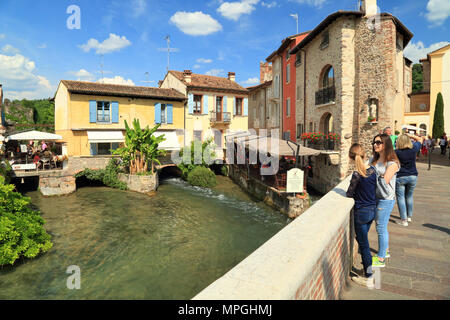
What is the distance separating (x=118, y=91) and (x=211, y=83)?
10038 millimetres

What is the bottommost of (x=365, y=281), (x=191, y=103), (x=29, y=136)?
(x=365, y=281)

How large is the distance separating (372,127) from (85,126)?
2087 cm

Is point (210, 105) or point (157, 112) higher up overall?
point (210, 105)

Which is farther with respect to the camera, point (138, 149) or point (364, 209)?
point (138, 149)

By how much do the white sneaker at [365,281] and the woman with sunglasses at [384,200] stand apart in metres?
0.35

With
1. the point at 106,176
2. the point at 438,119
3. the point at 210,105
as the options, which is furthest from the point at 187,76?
the point at 438,119

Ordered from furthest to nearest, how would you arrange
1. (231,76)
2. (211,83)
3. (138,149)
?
(231,76) → (211,83) → (138,149)

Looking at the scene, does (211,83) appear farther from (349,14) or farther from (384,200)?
(384,200)

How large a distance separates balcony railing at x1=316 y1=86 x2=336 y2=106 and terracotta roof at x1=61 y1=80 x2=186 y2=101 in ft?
40.8

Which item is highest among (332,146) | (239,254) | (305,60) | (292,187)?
(305,60)

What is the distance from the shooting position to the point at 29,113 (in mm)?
37406
